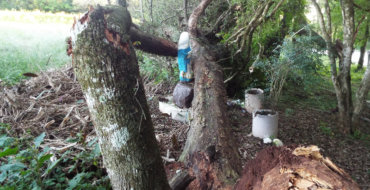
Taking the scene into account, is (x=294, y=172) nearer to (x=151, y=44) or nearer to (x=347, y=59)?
(x=151, y=44)

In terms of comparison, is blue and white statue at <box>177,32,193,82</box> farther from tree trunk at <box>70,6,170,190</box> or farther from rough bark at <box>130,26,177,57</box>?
tree trunk at <box>70,6,170,190</box>

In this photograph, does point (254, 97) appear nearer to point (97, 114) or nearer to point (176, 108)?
point (176, 108)

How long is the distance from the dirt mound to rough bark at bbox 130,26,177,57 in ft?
5.50

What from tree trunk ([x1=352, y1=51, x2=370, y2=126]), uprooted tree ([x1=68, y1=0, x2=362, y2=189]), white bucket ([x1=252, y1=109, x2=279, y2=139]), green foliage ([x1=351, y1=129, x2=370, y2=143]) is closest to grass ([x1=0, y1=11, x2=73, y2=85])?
white bucket ([x1=252, y1=109, x2=279, y2=139])

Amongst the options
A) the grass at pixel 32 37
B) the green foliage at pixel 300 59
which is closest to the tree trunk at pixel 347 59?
the green foliage at pixel 300 59

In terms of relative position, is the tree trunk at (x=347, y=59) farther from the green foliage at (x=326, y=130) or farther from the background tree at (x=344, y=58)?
the green foliage at (x=326, y=130)

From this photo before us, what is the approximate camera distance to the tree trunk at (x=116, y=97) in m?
1.27

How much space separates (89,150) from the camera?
240 centimetres

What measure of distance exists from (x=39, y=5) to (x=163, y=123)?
6.31m

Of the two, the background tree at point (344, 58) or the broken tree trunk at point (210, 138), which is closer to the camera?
the broken tree trunk at point (210, 138)

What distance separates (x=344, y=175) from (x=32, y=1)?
29.2 ft

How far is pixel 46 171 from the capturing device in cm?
175

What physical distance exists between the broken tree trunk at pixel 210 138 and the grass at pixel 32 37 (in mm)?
4677

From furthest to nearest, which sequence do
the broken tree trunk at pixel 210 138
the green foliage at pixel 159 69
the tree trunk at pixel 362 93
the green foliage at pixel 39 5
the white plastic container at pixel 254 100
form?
the green foliage at pixel 39 5 < the green foliage at pixel 159 69 < the white plastic container at pixel 254 100 < the tree trunk at pixel 362 93 < the broken tree trunk at pixel 210 138
